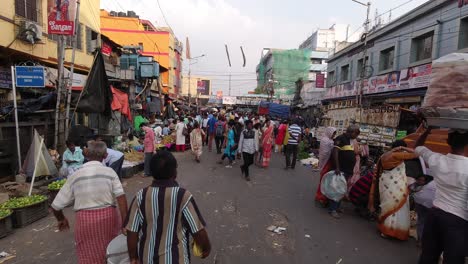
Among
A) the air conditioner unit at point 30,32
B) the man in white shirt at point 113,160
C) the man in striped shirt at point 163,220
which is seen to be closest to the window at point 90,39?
the air conditioner unit at point 30,32

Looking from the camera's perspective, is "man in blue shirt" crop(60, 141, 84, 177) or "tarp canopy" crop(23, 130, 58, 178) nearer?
"man in blue shirt" crop(60, 141, 84, 177)

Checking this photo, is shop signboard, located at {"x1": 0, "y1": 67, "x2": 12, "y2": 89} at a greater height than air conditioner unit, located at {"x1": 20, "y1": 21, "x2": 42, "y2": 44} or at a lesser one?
lesser

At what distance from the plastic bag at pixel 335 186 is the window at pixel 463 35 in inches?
407

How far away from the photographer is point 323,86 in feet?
92.6

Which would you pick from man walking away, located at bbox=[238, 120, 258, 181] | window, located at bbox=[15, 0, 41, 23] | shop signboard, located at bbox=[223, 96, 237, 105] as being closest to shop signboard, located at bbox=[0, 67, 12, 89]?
window, located at bbox=[15, 0, 41, 23]

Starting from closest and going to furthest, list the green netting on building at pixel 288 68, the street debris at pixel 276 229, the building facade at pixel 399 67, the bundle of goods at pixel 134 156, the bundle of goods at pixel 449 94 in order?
1. the bundle of goods at pixel 449 94
2. the street debris at pixel 276 229
3. the bundle of goods at pixel 134 156
4. the building facade at pixel 399 67
5. the green netting on building at pixel 288 68

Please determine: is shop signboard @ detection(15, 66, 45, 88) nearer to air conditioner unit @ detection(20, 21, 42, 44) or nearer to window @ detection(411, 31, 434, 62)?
air conditioner unit @ detection(20, 21, 42, 44)

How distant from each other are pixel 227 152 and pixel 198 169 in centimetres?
148

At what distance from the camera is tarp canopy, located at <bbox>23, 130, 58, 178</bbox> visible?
7285 millimetres

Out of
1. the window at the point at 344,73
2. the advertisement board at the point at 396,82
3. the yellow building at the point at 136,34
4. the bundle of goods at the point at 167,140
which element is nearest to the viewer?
the advertisement board at the point at 396,82

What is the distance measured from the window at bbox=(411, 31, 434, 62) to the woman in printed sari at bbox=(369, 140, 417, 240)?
12049 millimetres

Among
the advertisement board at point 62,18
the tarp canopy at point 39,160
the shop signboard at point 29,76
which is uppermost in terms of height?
the advertisement board at point 62,18

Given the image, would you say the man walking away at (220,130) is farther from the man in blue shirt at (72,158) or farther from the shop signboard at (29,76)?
the shop signboard at (29,76)

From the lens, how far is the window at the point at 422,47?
14648 mm
